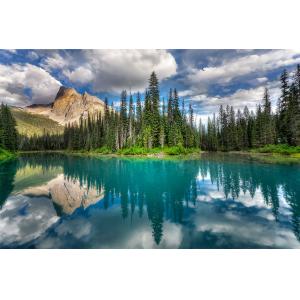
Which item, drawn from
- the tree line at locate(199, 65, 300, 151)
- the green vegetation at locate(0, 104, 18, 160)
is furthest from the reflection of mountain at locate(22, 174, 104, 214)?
the green vegetation at locate(0, 104, 18, 160)

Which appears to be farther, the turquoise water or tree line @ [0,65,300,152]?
tree line @ [0,65,300,152]

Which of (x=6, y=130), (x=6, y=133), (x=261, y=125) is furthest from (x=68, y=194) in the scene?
(x=261, y=125)

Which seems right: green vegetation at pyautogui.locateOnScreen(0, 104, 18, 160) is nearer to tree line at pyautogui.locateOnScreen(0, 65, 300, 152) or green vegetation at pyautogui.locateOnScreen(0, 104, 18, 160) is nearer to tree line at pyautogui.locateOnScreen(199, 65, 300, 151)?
tree line at pyautogui.locateOnScreen(0, 65, 300, 152)

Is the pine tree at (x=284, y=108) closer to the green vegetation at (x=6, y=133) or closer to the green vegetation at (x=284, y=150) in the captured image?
the green vegetation at (x=284, y=150)

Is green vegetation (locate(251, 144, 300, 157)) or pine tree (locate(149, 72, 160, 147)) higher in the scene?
pine tree (locate(149, 72, 160, 147))

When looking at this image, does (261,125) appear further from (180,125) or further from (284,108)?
(180,125)

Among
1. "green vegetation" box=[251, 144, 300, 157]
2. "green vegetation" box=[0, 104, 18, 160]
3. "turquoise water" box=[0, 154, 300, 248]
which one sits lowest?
"turquoise water" box=[0, 154, 300, 248]

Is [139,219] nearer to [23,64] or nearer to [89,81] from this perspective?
[23,64]

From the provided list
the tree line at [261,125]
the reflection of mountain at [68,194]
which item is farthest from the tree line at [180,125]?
the reflection of mountain at [68,194]

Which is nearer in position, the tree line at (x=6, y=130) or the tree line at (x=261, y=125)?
the tree line at (x=261, y=125)

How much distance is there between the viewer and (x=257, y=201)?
1040cm

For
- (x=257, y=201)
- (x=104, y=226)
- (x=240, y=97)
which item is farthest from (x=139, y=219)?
(x=240, y=97)
